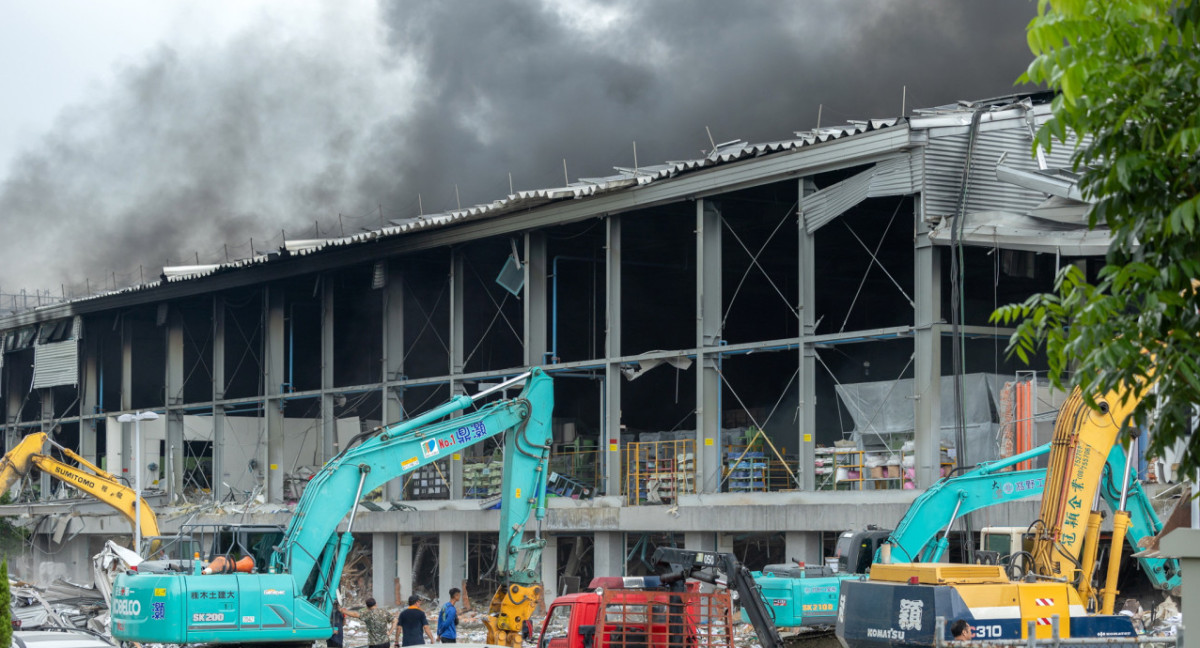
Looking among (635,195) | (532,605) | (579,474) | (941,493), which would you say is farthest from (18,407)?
(941,493)

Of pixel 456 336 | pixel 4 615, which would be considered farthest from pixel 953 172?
pixel 4 615

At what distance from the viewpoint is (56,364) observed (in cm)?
5303

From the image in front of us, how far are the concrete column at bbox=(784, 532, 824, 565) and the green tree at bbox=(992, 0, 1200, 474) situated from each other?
21.8 meters

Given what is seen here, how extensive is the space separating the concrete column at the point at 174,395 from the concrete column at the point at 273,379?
4.77 m

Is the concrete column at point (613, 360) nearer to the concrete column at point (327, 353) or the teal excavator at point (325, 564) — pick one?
the teal excavator at point (325, 564)

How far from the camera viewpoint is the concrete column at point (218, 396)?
155 feet

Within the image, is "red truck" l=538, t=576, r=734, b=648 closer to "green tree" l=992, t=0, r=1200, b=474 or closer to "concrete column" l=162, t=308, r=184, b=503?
"green tree" l=992, t=0, r=1200, b=474

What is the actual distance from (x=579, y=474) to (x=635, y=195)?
34.4 feet

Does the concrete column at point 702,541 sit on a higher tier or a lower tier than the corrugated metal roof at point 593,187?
lower

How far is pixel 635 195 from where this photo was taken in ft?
110

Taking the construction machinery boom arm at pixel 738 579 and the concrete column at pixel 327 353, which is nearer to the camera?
the construction machinery boom arm at pixel 738 579

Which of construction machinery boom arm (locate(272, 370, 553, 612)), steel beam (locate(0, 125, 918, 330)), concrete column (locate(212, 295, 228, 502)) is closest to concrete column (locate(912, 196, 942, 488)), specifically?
steel beam (locate(0, 125, 918, 330))

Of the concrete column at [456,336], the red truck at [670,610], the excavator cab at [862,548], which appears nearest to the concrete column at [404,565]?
the concrete column at [456,336]

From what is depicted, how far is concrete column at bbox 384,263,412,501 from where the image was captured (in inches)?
1626
